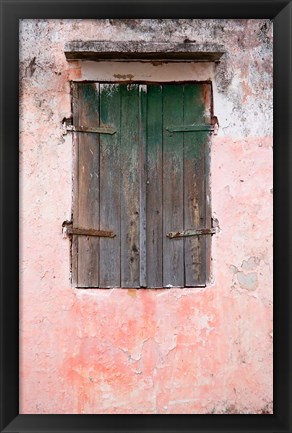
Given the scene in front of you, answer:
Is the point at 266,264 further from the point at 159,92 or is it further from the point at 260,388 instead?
the point at 159,92

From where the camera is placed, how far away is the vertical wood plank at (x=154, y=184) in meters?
4.70

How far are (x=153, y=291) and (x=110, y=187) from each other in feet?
2.65

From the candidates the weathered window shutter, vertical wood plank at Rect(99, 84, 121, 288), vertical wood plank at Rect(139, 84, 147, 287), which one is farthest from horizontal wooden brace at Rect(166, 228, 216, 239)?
vertical wood plank at Rect(99, 84, 121, 288)

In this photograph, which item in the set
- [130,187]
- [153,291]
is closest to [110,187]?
[130,187]

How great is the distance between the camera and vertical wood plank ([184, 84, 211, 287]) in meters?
4.71

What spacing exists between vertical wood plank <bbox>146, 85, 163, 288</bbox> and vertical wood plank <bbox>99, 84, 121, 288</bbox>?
221mm

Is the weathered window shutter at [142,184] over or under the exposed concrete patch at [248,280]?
over

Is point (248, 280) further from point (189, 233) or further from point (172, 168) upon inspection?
point (172, 168)

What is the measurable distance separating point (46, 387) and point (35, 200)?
133 cm

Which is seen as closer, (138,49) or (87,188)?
(138,49)

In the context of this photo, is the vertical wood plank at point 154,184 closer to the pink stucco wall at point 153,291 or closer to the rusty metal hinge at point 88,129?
the pink stucco wall at point 153,291

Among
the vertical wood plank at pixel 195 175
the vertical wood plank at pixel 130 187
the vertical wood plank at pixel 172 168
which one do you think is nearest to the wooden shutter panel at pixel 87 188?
the vertical wood plank at pixel 130 187

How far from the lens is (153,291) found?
4.70 metres

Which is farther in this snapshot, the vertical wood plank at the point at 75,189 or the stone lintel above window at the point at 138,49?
the vertical wood plank at the point at 75,189
